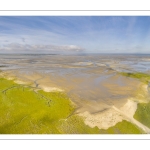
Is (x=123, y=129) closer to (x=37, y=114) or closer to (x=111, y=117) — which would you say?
(x=111, y=117)

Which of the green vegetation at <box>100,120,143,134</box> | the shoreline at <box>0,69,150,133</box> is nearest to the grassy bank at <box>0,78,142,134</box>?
the green vegetation at <box>100,120,143,134</box>

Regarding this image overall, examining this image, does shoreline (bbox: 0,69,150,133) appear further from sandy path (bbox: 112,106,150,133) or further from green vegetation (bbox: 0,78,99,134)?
green vegetation (bbox: 0,78,99,134)

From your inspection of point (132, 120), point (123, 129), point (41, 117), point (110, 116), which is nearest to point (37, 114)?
point (41, 117)

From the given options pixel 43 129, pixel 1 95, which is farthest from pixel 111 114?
pixel 1 95

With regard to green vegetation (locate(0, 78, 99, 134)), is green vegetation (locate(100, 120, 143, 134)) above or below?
above

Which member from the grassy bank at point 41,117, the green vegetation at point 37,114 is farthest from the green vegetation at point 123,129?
the green vegetation at point 37,114

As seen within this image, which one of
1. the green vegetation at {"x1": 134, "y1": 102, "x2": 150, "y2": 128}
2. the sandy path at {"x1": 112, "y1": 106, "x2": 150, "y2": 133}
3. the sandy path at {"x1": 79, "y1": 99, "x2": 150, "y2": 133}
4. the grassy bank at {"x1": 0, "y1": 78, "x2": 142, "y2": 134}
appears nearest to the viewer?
the grassy bank at {"x1": 0, "y1": 78, "x2": 142, "y2": 134}

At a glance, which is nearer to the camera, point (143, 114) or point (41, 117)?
point (41, 117)

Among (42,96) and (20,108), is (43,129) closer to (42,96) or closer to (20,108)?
(20,108)

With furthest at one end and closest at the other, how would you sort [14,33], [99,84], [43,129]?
[14,33] → [99,84] → [43,129]
